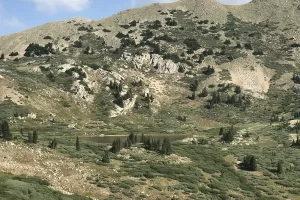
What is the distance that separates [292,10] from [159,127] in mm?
A: 101531

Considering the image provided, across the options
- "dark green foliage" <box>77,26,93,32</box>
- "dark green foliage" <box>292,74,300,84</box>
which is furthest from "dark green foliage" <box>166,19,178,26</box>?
"dark green foliage" <box>292,74,300,84</box>

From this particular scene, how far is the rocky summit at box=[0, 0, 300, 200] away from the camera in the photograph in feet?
111

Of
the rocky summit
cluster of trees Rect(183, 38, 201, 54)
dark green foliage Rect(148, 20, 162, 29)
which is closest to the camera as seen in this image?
the rocky summit

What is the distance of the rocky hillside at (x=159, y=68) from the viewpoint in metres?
84.9

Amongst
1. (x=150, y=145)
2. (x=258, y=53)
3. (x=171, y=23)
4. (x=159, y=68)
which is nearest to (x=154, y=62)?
(x=159, y=68)

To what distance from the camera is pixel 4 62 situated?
357ft

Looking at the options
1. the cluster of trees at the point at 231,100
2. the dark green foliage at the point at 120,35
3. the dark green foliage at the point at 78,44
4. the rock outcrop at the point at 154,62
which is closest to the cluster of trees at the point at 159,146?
the cluster of trees at the point at 231,100

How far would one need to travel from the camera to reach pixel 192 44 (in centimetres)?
12325

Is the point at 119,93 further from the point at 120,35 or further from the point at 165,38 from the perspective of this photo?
the point at 120,35

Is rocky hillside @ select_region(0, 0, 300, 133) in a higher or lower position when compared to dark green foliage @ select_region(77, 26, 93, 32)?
lower

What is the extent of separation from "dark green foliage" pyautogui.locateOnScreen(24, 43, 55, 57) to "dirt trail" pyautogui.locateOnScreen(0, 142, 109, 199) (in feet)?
282

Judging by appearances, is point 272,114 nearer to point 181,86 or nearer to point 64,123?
point 181,86

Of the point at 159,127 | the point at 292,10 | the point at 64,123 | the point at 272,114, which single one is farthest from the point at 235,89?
the point at 292,10

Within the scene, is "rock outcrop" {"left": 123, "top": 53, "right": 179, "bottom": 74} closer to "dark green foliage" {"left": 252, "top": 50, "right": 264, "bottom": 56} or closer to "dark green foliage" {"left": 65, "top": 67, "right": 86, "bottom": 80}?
"dark green foliage" {"left": 65, "top": 67, "right": 86, "bottom": 80}
